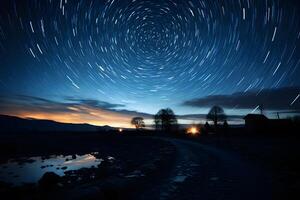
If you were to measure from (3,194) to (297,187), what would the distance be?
14.5 metres

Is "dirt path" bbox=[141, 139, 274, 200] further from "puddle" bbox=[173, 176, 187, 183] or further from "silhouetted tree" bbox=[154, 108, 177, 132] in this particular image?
"silhouetted tree" bbox=[154, 108, 177, 132]

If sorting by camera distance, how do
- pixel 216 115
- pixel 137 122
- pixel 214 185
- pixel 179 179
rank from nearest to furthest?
pixel 214 185 → pixel 179 179 → pixel 216 115 → pixel 137 122

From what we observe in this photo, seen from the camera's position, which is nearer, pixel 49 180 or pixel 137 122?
pixel 49 180

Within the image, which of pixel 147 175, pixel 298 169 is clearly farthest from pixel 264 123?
pixel 147 175

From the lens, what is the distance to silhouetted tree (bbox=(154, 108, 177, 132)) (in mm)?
101312

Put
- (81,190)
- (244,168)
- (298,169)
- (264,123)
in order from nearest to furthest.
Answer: (81,190) → (298,169) → (244,168) → (264,123)

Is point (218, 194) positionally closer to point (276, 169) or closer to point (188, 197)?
point (188, 197)

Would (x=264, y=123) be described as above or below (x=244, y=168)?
above

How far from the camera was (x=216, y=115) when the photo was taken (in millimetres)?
90812

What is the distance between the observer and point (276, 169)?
43.7 ft

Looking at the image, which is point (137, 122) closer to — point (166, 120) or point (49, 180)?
point (166, 120)

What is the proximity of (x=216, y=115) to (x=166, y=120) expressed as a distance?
2268cm

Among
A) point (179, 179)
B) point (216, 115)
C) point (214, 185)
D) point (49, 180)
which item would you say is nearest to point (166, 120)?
point (216, 115)

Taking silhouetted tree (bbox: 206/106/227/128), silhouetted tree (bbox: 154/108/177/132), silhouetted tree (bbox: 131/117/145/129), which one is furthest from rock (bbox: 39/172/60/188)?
silhouetted tree (bbox: 131/117/145/129)
